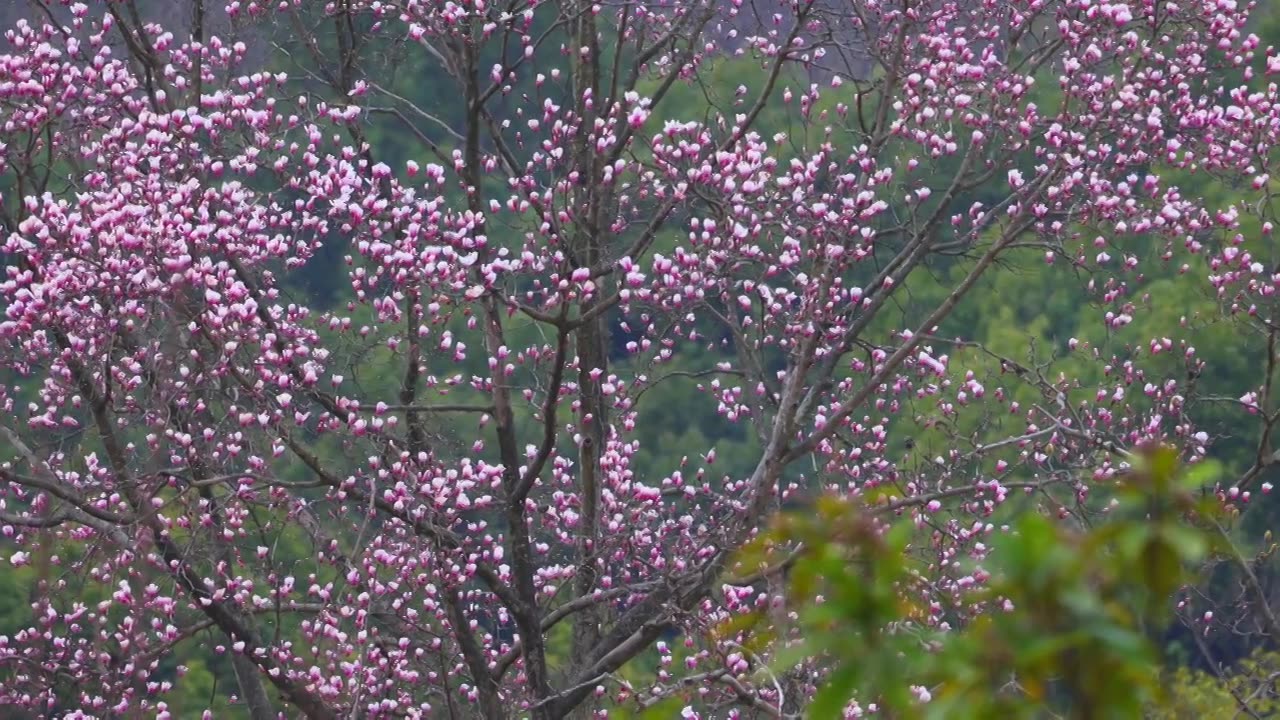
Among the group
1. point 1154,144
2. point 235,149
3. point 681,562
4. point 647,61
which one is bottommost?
point 681,562

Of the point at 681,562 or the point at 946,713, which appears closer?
the point at 946,713

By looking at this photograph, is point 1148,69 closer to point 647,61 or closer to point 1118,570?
point 647,61

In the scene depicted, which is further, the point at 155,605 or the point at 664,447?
the point at 664,447

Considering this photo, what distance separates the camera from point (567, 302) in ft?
23.1

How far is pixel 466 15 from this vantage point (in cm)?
764

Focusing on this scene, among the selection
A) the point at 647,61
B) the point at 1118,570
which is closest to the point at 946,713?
the point at 1118,570

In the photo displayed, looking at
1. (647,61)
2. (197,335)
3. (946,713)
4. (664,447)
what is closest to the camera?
(946,713)

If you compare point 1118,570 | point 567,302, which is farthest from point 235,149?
point 1118,570

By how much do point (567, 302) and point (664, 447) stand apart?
856 inches

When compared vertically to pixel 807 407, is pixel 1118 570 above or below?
below

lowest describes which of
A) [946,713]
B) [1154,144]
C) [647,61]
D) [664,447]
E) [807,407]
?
[946,713]

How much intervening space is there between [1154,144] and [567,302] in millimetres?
2920

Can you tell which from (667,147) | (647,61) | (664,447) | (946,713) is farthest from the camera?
(664,447)

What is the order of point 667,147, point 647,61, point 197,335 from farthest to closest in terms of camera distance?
point 647,61
point 667,147
point 197,335
